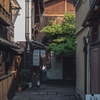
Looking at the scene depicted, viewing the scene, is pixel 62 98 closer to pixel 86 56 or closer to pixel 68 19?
pixel 86 56

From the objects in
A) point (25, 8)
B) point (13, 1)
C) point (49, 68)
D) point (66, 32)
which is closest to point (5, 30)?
point (13, 1)

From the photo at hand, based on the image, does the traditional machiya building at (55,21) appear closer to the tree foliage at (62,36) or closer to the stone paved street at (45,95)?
the tree foliage at (62,36)

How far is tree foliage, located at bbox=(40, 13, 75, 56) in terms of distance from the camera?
26.4 m

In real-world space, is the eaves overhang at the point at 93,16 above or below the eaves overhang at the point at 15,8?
below

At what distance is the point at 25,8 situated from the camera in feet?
80.7

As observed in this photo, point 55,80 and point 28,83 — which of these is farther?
point 55,80

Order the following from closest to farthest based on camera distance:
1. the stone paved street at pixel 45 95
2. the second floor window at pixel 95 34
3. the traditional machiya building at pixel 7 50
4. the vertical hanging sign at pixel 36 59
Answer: the second floor window at pixel 95 34 → the traditional machiya building at pixel 7 50 → the stone paved street at pixel 45 95 → the vertical hanging sign at pixel 36 59

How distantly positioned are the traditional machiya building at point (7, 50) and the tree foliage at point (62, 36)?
435 cm

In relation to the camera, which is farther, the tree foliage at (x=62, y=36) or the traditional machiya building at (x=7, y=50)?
the tree foliage at (x=62, y=36)

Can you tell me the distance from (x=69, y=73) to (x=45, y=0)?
887 centimetres

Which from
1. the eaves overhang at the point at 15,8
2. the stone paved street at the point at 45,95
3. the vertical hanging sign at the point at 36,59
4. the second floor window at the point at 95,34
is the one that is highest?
the eaves overhang at the point at 15,8

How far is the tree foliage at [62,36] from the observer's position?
86.5 ft

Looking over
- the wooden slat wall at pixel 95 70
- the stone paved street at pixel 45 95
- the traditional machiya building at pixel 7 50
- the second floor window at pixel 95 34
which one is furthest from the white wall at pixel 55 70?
the second floor window at pixel 95 34

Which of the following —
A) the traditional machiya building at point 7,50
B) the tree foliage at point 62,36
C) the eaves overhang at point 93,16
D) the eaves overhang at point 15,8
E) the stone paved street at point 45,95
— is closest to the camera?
the eaves overhang at point 93,16
